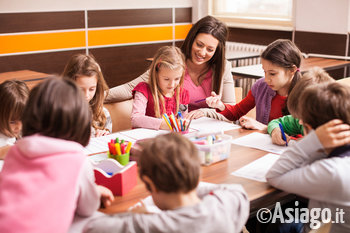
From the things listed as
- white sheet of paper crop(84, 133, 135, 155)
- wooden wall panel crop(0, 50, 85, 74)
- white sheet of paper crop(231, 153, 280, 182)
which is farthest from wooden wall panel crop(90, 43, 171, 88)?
white sheet of paper crop(231, 153, 280, 182)

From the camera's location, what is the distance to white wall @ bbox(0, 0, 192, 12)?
4.41 meters

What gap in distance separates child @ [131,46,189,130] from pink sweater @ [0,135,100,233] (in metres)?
1.19

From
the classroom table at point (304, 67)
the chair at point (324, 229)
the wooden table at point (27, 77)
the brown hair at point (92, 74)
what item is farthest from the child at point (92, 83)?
Result: the classroom table at point (304, 67)

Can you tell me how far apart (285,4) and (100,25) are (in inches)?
87.7

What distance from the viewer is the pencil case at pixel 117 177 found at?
1.43m

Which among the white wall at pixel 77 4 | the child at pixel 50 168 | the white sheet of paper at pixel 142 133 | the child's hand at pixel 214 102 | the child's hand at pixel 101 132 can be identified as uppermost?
the white wall at pixel 77 4

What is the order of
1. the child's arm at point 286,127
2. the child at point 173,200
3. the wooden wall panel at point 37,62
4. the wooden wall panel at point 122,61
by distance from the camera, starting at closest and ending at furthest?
1. the child at point 173,200
2. the child's arm at point 286,127
3. the wooden wall panel at point 37,62
4. the wooden wall panel at point 122,61

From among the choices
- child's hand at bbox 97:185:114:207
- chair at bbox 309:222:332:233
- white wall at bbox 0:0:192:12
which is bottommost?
chair at bbox 309:222:332:233

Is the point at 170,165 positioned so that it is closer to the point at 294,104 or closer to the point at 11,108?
the point at 294,104

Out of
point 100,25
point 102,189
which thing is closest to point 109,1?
point 100,25

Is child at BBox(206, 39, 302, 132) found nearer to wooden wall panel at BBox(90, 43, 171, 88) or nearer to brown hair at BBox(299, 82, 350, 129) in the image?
brown hair at BBox(299, 82, 350, 129)

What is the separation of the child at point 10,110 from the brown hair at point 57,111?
700 mm

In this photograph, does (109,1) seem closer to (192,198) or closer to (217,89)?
(217,89)

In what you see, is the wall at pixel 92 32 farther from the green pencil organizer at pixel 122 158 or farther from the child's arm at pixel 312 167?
the child's arm at pixel 312 167
